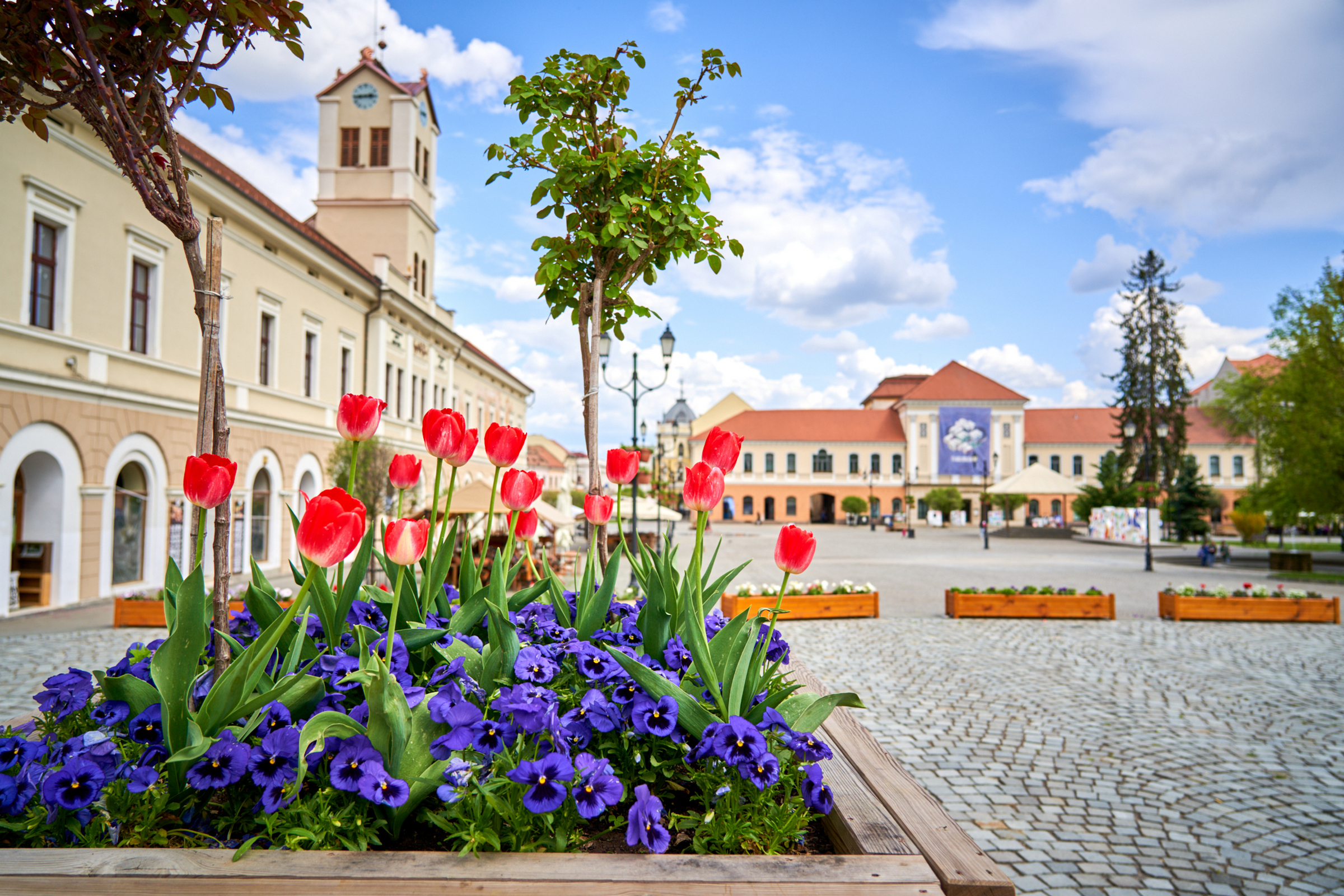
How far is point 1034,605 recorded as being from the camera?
1189 centimetres

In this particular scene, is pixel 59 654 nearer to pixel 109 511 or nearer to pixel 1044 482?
pixel 109 511

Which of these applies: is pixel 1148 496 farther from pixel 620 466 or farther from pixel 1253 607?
pixel 620 466

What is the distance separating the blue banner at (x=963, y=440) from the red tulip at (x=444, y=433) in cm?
6327

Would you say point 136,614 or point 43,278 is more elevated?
point 43,278

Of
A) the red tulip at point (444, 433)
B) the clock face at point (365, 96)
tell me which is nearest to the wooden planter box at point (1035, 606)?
the red tulip at point (444, 433)

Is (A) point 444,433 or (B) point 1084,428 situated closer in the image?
(A) point 444,433

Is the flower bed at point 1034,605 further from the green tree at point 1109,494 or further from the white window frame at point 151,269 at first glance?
the green tree at point 1109,494

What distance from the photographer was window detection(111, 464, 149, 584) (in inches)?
551

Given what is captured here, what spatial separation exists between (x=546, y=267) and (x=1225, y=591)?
41.7ft

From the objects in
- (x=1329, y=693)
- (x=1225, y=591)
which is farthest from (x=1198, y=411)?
(x=1329, y=693)

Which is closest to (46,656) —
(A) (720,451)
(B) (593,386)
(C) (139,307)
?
(B) (593,386)

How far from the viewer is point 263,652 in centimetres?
183

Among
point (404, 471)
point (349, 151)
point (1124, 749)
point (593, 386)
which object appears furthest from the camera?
point (349, 151)

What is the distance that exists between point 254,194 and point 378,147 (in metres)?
11.6
